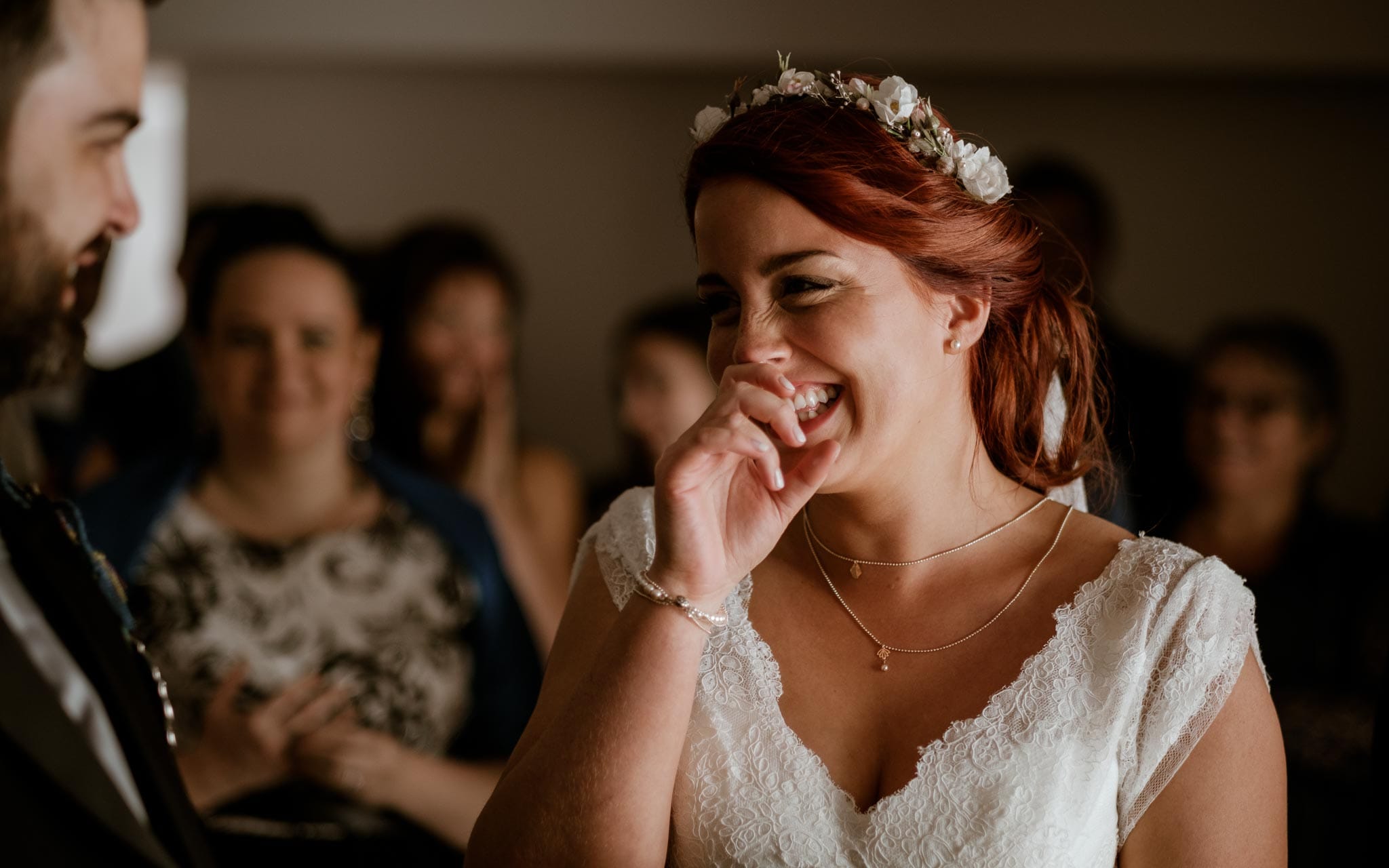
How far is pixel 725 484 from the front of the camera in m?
1.45

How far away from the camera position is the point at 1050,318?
1.68 metres

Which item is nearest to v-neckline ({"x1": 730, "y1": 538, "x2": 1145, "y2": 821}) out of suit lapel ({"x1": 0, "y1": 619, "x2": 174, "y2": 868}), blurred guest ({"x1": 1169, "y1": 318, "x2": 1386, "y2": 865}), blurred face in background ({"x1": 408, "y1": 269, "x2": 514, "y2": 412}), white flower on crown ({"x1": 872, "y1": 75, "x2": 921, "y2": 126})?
white flower on crown ({"x1": 872, "y1": 75, "x2": 921, "y2": 126})

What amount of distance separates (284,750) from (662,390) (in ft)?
5.09

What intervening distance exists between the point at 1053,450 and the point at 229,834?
1.57m

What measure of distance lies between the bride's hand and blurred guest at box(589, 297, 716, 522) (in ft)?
6.21

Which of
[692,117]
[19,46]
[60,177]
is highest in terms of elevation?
[692,117]

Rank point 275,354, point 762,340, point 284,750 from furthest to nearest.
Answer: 1. point 275,354
2. point 284,750
3. point 762,340

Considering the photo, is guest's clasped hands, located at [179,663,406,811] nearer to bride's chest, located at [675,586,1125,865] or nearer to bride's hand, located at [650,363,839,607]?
bride's chest, located at [675,586,1125,865]

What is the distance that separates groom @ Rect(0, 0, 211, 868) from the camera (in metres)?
1.01

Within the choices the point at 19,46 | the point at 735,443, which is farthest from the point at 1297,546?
the point at 19,46

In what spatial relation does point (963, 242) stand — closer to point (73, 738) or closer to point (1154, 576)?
point (1154, 576)

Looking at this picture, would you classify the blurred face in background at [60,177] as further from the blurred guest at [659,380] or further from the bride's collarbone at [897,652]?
the blurred guest at [659,380]

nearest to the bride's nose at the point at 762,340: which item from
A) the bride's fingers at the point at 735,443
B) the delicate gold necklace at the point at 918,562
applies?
the bride's fingers at the point at 735,443

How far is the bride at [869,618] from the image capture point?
1349 millimetres
